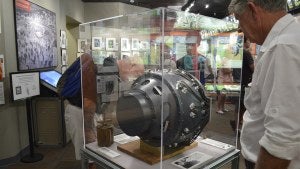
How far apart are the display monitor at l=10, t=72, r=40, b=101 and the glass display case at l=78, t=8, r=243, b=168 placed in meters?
1.81

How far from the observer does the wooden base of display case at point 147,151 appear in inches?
52.7

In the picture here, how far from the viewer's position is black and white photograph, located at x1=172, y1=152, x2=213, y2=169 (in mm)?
1308

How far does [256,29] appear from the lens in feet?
3.48

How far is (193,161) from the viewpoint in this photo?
1.36m

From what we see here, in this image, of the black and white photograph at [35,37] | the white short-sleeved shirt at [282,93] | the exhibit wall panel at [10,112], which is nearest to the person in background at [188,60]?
the white short-sleeved shirt at [282,93]

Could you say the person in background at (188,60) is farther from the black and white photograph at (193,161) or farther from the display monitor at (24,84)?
the display monitor at (24,84)

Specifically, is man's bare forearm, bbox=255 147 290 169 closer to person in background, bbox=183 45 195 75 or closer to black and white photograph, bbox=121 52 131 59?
person in background, bbox=183 45 195 75

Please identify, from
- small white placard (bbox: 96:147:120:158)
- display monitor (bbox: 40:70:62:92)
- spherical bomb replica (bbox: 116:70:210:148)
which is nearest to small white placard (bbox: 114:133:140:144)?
small white placard (bbox: 96:147:120:158)

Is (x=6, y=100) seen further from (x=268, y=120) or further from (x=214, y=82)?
(x=268, y=120)

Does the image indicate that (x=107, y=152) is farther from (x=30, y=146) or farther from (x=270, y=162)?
(x=30, y=146)

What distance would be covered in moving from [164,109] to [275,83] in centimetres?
51

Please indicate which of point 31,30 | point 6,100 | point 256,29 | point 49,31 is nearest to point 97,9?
point 49,31

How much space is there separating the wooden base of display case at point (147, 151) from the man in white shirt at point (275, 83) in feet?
1.57

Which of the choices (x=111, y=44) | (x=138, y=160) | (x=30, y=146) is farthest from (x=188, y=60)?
(x=30, y=146)
